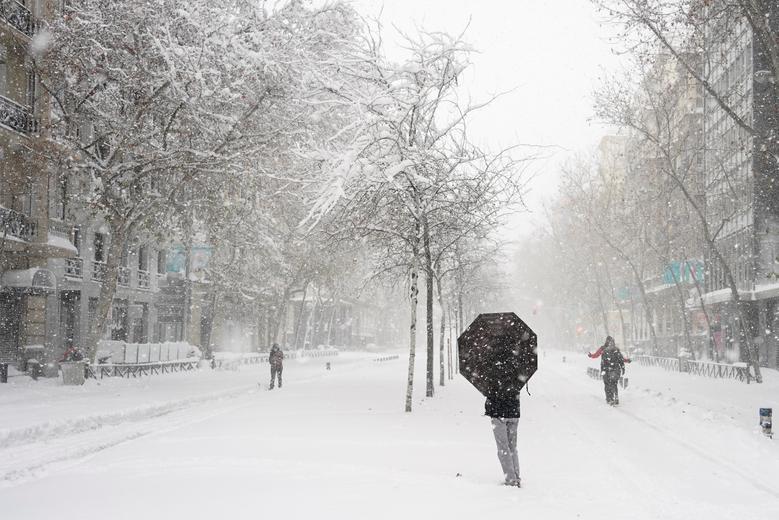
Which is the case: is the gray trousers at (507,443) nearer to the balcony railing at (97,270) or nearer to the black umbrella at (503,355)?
the black umbrella at (503,355)

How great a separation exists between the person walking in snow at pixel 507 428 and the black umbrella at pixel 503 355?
0.12 m

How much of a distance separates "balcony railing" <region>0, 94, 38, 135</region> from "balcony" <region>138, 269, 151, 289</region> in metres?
16.8

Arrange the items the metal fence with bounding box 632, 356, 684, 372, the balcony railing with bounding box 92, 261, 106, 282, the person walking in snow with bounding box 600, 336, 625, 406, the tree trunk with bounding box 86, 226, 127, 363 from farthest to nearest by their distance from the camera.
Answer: the metal fence with bounding box 632, 356, 684, 372 → the balcony railing with bounding box 92, 261, 106, 282 → the tree trunk with bounding box 86, 226, 127, 363 → the person walking in snow with bounding box 600, 336, 625, 406

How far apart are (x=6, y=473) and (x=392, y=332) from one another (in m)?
106

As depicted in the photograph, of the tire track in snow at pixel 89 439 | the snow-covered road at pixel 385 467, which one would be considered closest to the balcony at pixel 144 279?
the tire track in snow at pixel 89 439

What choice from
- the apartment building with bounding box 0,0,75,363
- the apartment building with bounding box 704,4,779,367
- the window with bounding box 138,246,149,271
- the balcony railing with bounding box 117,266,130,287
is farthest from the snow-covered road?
the window with bounding box 138,246,149,271

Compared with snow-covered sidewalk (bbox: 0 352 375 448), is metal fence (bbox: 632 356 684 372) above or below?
below

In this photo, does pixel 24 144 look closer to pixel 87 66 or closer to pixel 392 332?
pixel 87 66

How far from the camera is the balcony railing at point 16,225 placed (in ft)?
75.7

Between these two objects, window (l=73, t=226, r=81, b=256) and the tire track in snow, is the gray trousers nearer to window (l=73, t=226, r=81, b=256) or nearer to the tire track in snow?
the tire track in snow

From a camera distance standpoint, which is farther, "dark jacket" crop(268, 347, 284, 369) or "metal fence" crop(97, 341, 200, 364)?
"metal fence" crop(97, 341, 200, 364)

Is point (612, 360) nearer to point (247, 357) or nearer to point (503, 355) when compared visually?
point (503, 355)

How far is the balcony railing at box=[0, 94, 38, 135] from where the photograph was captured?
78.8 ft

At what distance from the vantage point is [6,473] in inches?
384
